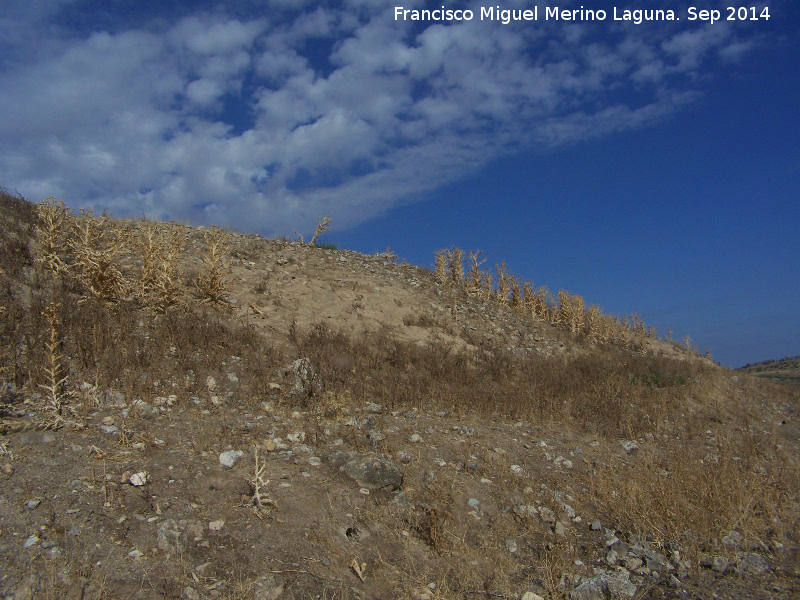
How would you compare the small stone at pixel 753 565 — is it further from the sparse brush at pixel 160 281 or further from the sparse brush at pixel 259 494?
the sparse brush at pixel 160 281

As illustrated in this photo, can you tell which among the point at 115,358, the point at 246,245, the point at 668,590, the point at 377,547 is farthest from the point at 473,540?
the point at 246,245

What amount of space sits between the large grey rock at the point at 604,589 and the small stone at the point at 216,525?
10.7 ft

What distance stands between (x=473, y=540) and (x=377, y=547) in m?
1.05

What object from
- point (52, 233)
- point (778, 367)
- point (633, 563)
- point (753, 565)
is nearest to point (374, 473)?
point (633, 563)

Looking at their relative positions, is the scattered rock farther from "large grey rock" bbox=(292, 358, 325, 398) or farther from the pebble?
"large grey rock" bbox=(292, 358, 325, 398)

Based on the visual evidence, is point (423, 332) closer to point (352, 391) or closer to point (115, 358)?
point (352, 391)

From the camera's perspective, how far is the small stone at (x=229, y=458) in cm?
545

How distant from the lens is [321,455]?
606 centimetres

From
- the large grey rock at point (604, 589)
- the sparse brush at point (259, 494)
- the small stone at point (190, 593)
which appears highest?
the sparse brush at point (259, 494)

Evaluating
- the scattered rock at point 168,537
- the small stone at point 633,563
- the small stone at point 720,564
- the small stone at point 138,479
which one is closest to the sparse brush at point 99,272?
the small stone at point 138,479

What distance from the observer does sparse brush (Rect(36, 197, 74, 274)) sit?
9086 mm

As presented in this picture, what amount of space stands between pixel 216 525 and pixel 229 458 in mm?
1081

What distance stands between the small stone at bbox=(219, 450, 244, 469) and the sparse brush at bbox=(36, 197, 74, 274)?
5.84 metres

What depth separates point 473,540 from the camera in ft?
16.8
